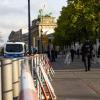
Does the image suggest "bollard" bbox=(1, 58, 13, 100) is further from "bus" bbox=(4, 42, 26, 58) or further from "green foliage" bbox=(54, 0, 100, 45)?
"green foliage" bbox=(54, 0, 100, 45)

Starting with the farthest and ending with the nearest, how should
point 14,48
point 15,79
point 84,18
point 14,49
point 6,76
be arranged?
point 84,18, point 14,48, point 14,49, point 15,79, point 6,76

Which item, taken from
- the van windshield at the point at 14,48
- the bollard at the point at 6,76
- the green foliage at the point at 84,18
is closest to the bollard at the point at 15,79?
the bollard at the point at 6,76

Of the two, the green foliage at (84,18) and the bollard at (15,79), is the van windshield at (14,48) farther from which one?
the bollard at (15,79)

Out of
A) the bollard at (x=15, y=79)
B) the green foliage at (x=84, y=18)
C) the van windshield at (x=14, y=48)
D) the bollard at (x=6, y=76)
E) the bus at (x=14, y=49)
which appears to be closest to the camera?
the bollard at (x=6, y=76)

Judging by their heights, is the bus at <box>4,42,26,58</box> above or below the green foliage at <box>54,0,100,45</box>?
below

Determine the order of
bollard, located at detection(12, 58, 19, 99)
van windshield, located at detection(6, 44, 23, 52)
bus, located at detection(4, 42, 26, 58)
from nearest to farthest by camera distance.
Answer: bollard, located at detection(12, 58, 19, 99) < bus, located at detection(4, 42, 26, 58) < van windshield, located at detection(6, 44, 23, 52)

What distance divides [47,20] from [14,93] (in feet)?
514

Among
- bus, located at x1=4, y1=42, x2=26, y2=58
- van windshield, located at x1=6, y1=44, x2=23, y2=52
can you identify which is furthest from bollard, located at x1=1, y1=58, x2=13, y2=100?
van windshield, located at x1=6, y1=44, x2=23, y2=52

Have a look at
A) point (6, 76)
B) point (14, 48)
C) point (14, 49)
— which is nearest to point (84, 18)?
point (14, 48)

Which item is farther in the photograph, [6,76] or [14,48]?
[14,48]

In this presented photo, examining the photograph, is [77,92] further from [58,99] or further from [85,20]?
[85,20]

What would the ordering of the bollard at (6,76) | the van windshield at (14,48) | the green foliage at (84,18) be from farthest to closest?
the green foliage at (84,18), the van windshield at (14,48), the bollard at (6,76)

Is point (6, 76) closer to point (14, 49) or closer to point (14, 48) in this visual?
point (14, 49)

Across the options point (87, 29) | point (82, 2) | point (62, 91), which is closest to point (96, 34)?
point (87, 29)
